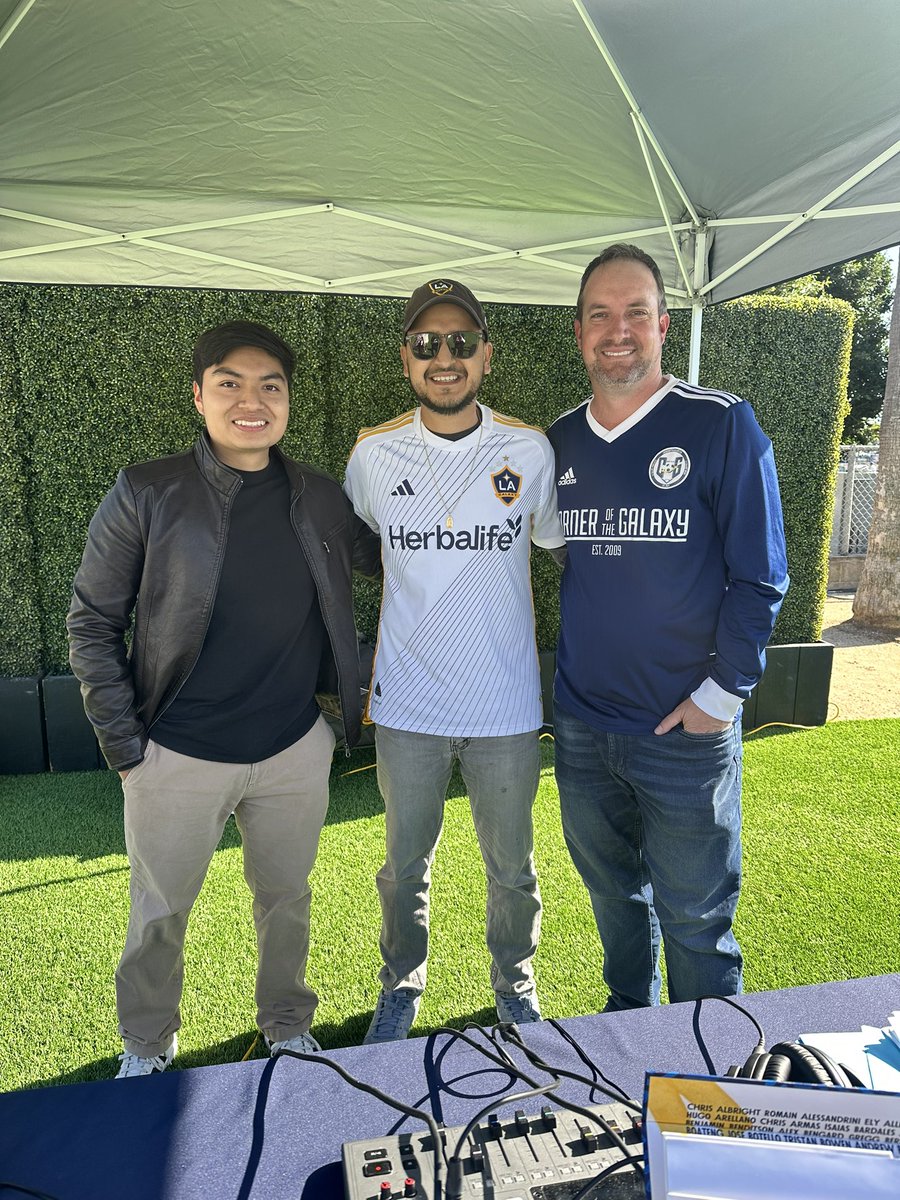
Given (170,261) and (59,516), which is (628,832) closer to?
(170,261)

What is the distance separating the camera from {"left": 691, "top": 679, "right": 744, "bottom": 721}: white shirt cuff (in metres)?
1.69

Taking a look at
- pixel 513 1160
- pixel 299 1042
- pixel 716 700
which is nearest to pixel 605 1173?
pixel 513 1160

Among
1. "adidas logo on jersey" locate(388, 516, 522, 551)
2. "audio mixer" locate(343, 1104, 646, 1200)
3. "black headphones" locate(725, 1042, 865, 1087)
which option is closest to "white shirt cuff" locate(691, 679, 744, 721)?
"adidas logo on jersey" locate(388, 516, 522, 551)

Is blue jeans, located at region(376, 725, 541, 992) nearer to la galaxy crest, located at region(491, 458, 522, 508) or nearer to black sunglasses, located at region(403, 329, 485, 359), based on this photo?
la galaxy crest, located at region(491, 458, 522, 508)

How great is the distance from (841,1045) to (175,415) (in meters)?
4.36

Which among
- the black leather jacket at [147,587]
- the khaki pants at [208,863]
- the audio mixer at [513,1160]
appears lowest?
the khaki pants at [208,863]

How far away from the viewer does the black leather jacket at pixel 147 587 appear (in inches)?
71.4

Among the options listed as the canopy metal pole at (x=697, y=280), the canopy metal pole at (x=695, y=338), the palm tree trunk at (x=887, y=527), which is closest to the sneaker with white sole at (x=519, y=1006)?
the canopy metal pole at (x=697, y=280)

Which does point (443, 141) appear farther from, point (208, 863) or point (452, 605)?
point (208, 863)

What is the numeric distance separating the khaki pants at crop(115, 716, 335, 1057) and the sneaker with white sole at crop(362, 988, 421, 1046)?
19 centimetres

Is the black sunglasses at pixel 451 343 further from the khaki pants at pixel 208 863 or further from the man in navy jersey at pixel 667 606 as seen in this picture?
the khaki pants at pixel 208 863

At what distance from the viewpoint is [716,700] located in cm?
170

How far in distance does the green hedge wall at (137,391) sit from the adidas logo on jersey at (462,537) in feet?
8.85

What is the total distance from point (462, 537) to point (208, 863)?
1097 millimetres
